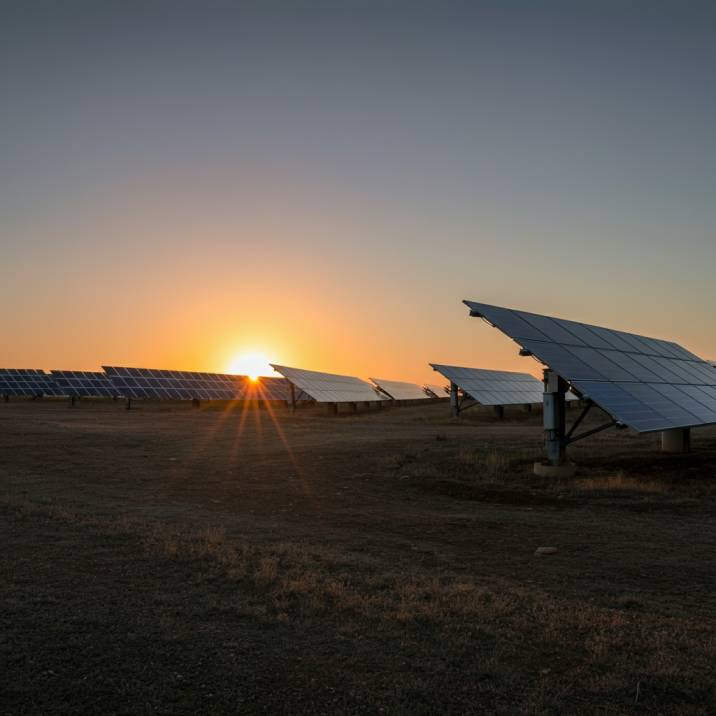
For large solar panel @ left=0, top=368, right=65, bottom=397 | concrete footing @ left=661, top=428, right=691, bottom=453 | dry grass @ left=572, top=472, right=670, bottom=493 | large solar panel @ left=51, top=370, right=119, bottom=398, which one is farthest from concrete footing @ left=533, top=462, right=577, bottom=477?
large solar panel @ left=0, top=368, right=65, bottom=397

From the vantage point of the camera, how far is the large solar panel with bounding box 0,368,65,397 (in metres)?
73.6

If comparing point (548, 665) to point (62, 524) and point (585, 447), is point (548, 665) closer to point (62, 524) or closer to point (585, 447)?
point (62, 524)

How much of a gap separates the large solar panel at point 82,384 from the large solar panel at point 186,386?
2.30 meters

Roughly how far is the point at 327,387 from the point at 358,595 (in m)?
51.0

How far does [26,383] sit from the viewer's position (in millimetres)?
76750

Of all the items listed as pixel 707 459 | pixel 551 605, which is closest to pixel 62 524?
pixel 551 605

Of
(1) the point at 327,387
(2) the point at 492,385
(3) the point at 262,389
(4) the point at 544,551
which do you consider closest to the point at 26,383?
(3) the point at 262,389

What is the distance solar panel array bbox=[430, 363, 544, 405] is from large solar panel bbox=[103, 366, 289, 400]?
28.7 meters

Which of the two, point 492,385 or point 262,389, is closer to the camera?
point 492,385

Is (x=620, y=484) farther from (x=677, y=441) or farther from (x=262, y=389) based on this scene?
(x=262, y=389)

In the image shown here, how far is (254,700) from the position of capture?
5145 mm

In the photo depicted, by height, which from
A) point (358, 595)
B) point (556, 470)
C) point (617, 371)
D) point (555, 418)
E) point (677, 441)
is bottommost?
point (358, 595)

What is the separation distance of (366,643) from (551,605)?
243cm

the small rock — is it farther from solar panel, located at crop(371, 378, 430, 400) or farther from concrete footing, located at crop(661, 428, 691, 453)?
solar panel, located at crop(371, 378, 430, 400)
